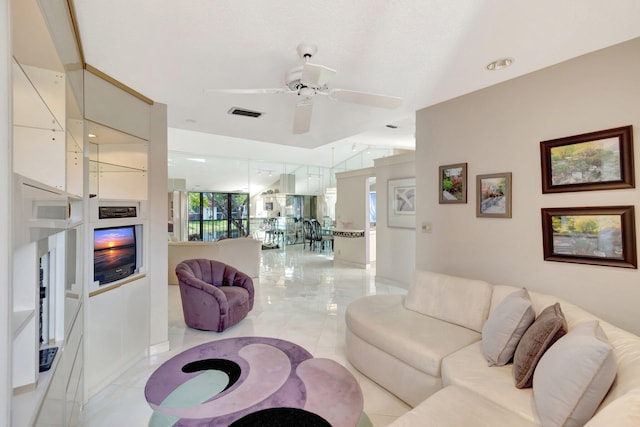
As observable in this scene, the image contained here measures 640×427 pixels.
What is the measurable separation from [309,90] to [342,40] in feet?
1.55

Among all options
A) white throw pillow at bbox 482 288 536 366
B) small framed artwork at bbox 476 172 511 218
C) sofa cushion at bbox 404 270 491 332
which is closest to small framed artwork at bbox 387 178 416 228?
small framed artwork at bbox 476 172 511 218

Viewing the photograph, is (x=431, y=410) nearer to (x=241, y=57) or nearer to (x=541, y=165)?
(x=541, y=165)

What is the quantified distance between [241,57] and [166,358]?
114 inches

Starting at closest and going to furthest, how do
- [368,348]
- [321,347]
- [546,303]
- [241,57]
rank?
[546,303] → [241,57] → [368,348] → [321,347]

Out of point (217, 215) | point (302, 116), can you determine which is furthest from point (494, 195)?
point (217, 215)

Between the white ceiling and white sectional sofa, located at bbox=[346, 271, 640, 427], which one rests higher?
the white ceiling

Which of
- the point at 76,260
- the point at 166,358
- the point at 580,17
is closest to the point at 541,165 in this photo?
the point at 580,17

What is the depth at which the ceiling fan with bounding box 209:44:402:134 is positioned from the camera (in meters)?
2.00

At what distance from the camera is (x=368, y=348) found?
2.43 m

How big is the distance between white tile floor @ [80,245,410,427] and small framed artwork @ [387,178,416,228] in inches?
49.5

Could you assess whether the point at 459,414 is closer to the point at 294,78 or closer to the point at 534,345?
the point at 534,345

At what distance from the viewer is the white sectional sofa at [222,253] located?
551cm

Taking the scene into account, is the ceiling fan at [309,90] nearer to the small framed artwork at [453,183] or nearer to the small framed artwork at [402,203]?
the small framed artwork at [453,183]

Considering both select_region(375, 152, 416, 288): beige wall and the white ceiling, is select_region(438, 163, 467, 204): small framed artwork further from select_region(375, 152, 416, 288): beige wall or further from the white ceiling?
select_region(375, 152, 416, 288): beige wall
